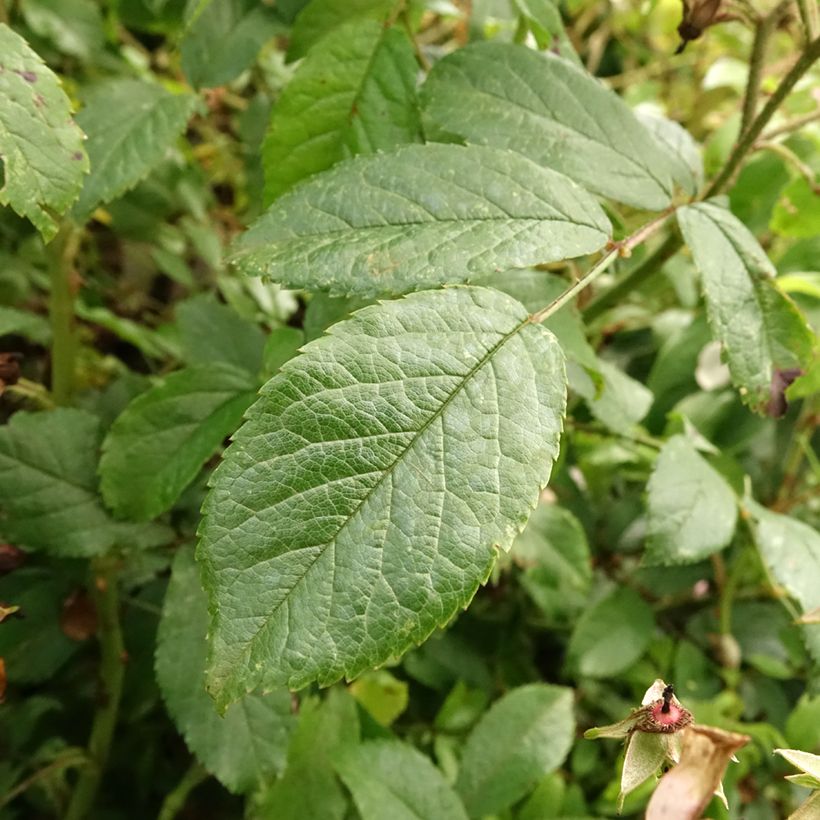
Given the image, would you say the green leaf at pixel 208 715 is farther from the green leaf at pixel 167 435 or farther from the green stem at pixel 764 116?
the green stem at pixel 764 116

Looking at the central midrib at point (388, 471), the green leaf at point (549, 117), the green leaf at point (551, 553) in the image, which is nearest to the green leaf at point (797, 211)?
the green leaf at point (549, 117)

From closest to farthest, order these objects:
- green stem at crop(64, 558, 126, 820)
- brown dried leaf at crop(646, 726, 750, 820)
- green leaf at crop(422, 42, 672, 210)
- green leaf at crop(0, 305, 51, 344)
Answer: brown dried leaf at crop(646, 726, 750, 820)
green leaf at crop(422, 42, 672, 210)
green leaf at crop(0, 305, 51, 344)
green stem at crop(64, 558, 126, 820)

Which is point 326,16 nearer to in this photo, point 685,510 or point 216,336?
point 216,336

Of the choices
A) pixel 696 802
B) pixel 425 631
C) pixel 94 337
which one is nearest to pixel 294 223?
pixel 425 631

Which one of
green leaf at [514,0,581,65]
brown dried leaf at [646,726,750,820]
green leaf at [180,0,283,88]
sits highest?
green leaf at [180,0,283,88]

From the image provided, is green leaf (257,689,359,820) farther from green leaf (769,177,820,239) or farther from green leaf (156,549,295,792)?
green leaf (769,177,820,239)

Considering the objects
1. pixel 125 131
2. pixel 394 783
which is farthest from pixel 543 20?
pixel 394 783

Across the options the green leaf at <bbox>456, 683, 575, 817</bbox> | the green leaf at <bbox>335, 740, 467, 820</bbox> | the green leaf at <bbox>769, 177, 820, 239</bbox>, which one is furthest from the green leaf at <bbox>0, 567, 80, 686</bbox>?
the green leaf at <bbox>769, 177, 820, 239</bbox>
